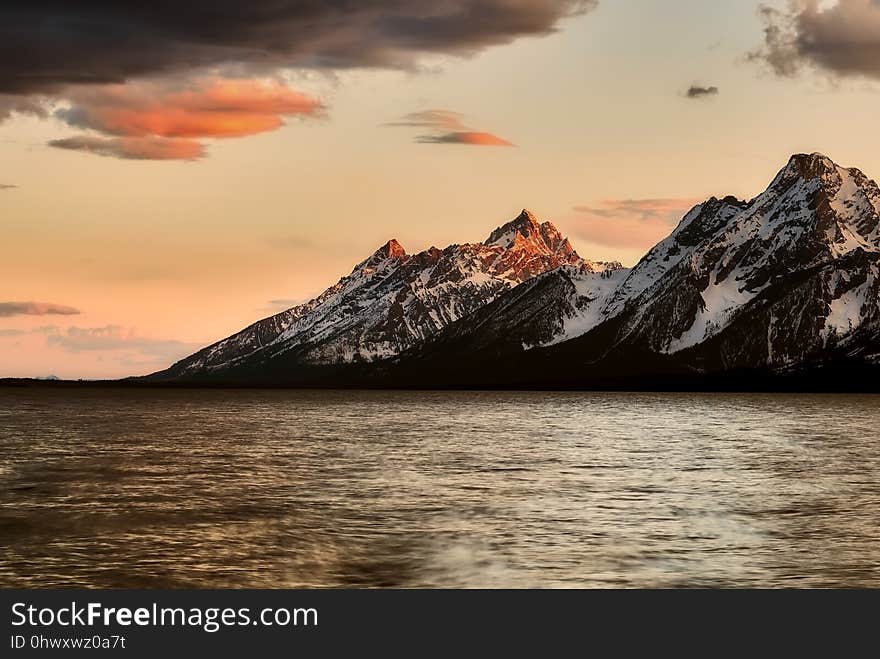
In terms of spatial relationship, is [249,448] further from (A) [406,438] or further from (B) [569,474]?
(B) [569,474]

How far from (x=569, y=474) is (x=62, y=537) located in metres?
51.9

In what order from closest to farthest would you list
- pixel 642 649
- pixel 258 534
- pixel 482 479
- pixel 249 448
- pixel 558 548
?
pixel 642 649 < pixel 558 548 < pixel 258 534 < pixel 482 479 < pixel 249 448

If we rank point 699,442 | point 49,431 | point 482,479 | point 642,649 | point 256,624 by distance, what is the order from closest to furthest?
point 642,649 < point 256,624 < point 482,479 < point 699,442 < point 49,431

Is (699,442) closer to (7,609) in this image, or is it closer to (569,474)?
(569,474)

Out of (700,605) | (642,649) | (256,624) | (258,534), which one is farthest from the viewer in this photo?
(258,534)

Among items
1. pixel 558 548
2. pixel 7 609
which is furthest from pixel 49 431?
pixel 7 609

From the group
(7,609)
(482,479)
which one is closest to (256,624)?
(7,609)

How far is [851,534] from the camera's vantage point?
61.2 m

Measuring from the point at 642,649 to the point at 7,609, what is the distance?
61.6 feet

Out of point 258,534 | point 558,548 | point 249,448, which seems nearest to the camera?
point 558,548

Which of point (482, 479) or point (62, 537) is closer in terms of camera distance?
point (62, 537)

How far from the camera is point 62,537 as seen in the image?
59344 mm

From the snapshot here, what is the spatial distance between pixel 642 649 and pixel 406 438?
13668cm

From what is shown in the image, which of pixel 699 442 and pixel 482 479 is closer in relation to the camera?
pixel 482 479
